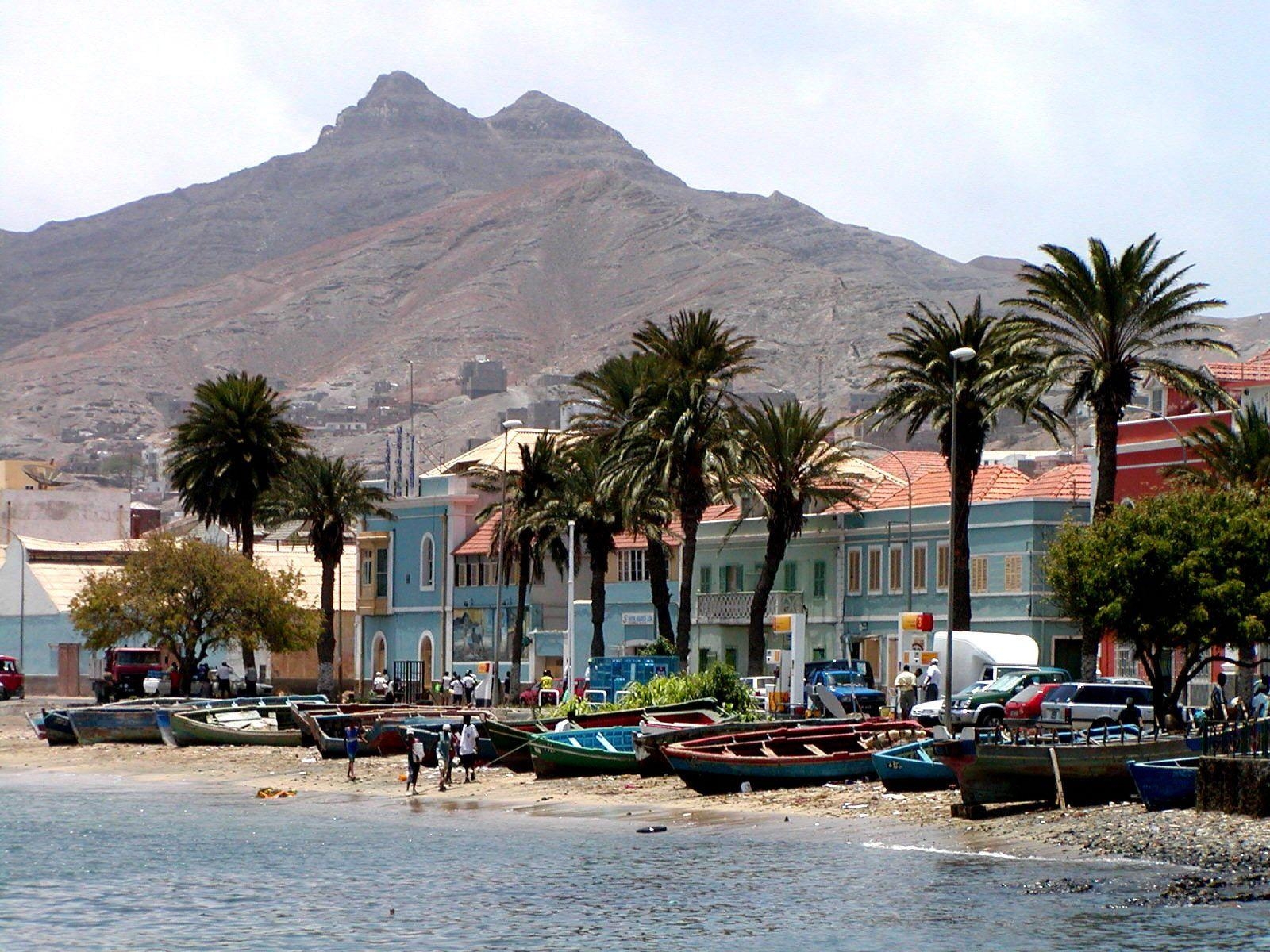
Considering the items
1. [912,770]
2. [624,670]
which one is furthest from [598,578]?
[912,770]

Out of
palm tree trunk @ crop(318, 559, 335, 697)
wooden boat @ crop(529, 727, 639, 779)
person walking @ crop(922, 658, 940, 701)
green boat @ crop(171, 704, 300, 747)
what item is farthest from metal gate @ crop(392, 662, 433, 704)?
wooden boat @ crop(529, 727, 639, 779)

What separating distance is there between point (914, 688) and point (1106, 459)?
975cm

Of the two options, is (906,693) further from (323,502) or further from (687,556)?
(323,502)

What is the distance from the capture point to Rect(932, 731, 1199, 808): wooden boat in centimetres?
3756

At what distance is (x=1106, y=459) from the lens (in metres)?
54.5

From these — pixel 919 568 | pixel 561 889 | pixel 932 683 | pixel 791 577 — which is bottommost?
pixel 561 889

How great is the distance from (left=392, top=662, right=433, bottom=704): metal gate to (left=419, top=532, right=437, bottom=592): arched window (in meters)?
3.87

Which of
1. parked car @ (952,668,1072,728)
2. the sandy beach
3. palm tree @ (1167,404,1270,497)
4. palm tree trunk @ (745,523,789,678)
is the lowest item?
the sandy beach

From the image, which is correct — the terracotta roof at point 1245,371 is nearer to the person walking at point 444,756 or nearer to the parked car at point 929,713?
the parked car at point 929,713

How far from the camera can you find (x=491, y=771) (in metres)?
55.0

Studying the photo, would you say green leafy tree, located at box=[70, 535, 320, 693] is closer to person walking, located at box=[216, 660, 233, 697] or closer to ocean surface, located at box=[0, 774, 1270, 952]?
person walking, located at box=[216, 660, 233, 697]

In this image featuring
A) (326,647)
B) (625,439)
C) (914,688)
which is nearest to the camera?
(914,688)

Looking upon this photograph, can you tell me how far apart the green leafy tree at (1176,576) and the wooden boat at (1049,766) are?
9.90 metres

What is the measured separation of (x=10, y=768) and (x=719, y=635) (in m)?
31.5
